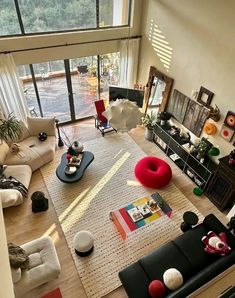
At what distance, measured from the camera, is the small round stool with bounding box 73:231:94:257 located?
14.3ft

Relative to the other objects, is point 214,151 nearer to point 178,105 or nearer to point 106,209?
point 178,105

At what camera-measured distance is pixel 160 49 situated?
21.3 ft

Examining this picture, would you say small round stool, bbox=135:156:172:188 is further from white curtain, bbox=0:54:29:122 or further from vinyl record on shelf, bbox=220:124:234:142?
white curtain, bbox=0:54:29:122

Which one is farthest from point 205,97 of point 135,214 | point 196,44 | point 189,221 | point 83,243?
point 83,243

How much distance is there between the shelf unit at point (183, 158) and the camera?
18.4 ft

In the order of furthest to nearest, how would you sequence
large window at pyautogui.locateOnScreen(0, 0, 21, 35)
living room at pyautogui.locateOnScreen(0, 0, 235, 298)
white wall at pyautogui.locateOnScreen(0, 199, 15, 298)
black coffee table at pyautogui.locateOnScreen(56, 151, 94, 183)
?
black coffee table at pyautogui.locateOnScreen(56, 151, 94, 183) < large window at pyautogui.locateOnScreen(0, 0, 21, 35) < living room at pyautogui.locateOnScreen(0, 0, 235, 298) < white wall at pyautogui.locateOnScreen(0, 199, 15, 298)

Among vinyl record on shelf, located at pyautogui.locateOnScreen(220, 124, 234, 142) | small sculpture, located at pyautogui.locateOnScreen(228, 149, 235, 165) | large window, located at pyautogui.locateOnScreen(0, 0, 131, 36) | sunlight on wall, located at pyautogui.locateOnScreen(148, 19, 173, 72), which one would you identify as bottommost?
small sculpture, located at pyautogui.locateOnScreen(228, 149, 235, 165)

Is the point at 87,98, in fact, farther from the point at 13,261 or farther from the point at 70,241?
the point at 13,261

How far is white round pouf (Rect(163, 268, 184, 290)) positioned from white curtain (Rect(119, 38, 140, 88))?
5807 mm

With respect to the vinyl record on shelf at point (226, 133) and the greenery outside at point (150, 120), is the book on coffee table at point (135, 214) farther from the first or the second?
the greenery outside at point (150, 120)

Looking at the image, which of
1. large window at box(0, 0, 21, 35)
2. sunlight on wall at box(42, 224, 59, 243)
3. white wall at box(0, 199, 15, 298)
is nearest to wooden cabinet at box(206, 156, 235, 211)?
sunlight on wall at box(42, 224, 59, 243)

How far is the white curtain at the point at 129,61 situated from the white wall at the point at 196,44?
46cm

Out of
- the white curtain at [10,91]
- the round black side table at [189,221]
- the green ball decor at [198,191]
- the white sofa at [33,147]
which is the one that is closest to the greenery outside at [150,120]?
the green ball decor at [198,191]

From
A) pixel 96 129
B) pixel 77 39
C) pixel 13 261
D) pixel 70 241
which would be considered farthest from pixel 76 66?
pixel 13 261
